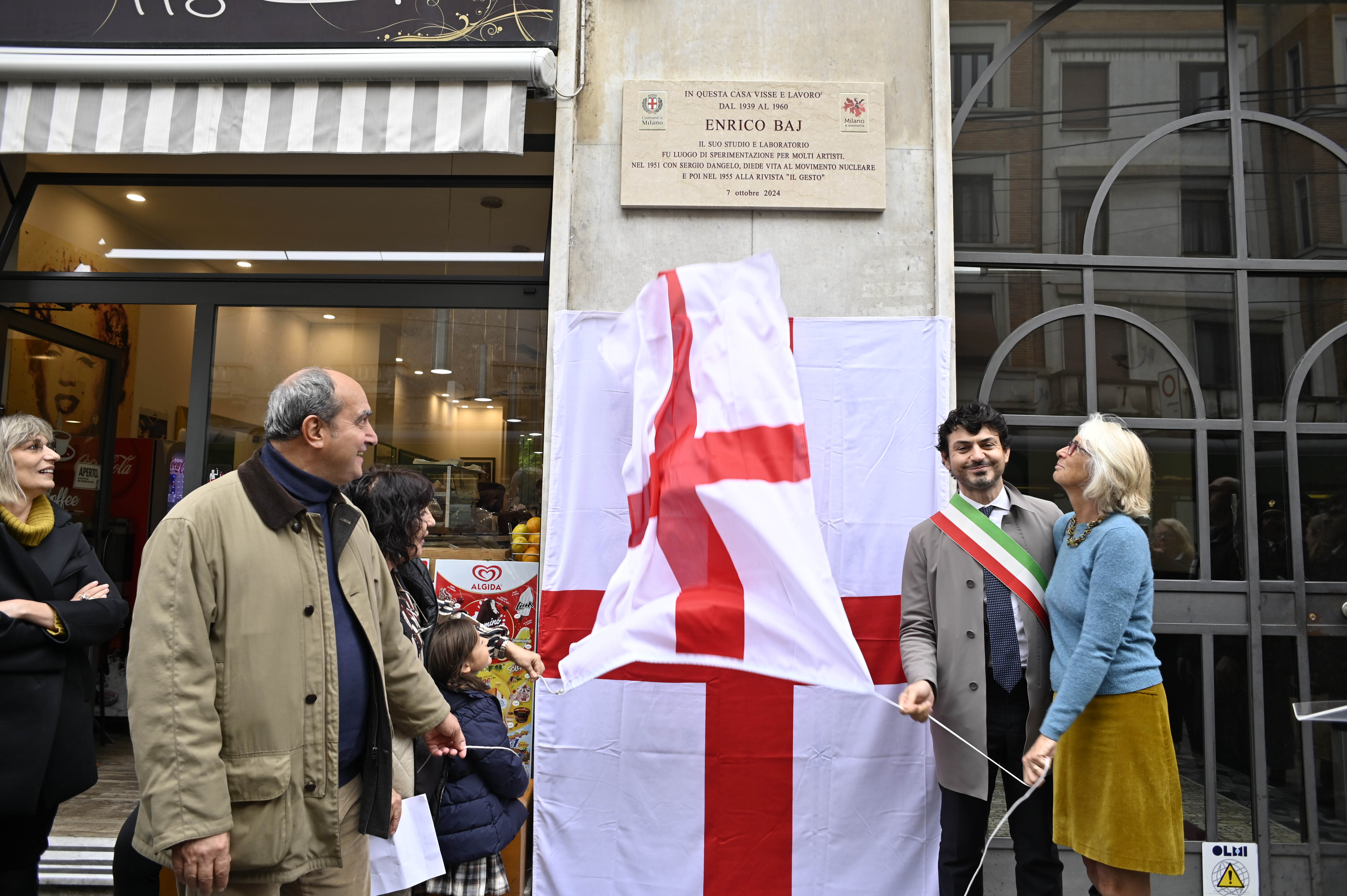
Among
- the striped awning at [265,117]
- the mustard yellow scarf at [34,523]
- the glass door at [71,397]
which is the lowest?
the mustard yellow scarf at [34,523]

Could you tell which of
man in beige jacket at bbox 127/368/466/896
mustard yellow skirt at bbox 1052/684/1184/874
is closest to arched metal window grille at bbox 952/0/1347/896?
mustard yellow skirt at bbox 1052/684/1184/874

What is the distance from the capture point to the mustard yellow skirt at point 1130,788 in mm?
2689

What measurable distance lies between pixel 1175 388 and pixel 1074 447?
4.83 feet

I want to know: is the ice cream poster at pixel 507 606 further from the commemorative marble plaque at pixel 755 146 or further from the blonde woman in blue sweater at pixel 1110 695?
the blonde woman in blue sweater at pixel 1110 695

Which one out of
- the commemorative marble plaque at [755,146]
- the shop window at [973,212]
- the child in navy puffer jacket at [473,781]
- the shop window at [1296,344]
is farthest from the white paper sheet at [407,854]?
the shop window at [1296,344]

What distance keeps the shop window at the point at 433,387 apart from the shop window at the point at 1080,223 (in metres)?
2.51

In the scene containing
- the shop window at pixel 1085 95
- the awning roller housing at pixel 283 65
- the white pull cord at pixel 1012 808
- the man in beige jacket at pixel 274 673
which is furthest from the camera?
the shop window at pixel 1085 95

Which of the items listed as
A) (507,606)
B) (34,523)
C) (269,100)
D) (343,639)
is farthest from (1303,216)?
(34,523)

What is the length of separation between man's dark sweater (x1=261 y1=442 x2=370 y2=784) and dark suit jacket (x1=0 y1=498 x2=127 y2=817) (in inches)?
49.3

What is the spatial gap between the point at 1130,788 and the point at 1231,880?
1652 mm

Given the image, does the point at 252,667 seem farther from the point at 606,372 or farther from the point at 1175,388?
the point at 1175,388

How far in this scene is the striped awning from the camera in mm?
3924

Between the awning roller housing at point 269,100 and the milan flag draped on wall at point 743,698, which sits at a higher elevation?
the awning roller housing at point 269,100

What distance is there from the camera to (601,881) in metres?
3.57
